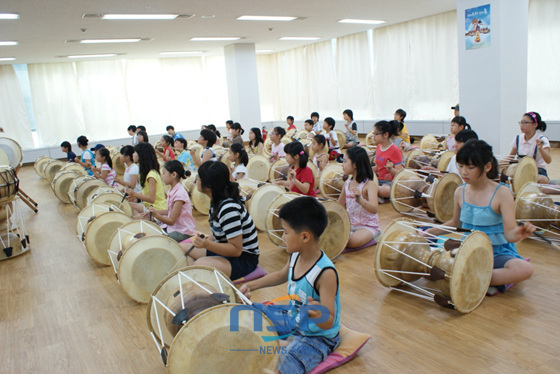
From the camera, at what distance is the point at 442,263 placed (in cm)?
288

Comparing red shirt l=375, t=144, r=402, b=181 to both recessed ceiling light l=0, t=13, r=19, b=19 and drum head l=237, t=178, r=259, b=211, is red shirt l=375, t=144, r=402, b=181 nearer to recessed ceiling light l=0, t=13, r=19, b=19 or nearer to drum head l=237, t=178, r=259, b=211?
drum head l=237, t=178, r=259, b=211

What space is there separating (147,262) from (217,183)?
84 cm

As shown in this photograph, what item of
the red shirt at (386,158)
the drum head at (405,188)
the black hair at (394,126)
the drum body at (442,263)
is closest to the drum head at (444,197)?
the drum head at (405,188)

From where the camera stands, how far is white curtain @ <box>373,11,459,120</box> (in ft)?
36.9

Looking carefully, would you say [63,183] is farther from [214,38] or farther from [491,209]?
[491,209]

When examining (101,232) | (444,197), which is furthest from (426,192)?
(101,232)

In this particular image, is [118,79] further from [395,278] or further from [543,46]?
[395,278]

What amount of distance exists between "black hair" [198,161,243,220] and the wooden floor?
895 millimetres

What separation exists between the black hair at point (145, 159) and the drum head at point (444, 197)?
9.71 ft

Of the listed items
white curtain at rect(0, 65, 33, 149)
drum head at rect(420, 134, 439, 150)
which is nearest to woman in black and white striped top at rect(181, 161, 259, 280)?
drum head at rect(420, 134, 439, 150)

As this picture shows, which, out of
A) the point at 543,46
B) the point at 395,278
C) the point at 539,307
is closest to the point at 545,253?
the point at 539,307

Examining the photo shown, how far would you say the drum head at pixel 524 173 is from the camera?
4957mm

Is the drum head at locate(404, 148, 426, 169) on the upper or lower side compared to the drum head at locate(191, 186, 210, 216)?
upper

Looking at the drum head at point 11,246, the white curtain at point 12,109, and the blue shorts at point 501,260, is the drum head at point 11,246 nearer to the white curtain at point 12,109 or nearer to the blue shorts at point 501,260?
the blue shorts at point 501,260
